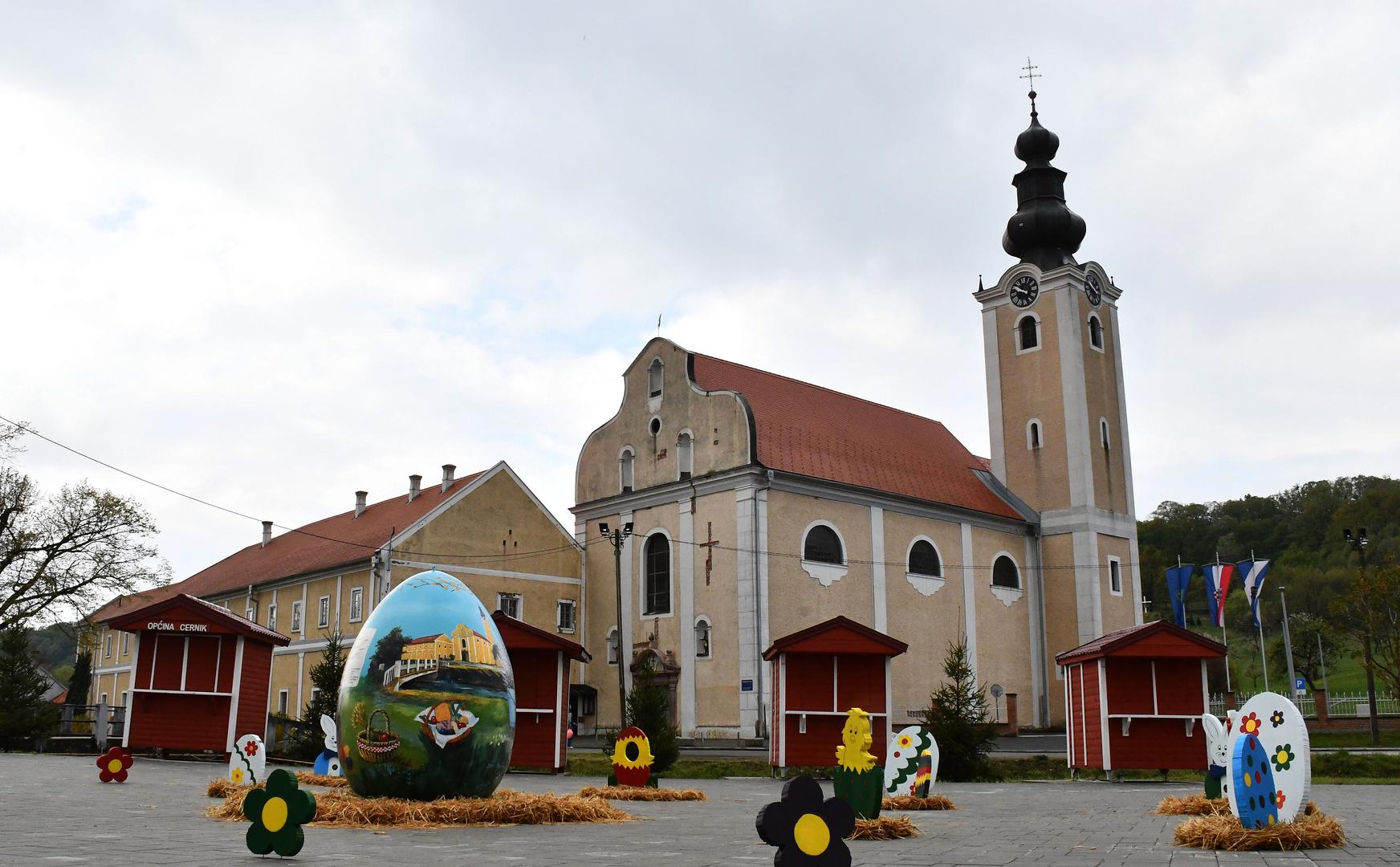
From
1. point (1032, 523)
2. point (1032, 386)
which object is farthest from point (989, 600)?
point (1032, 386)

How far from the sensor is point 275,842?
302 inches

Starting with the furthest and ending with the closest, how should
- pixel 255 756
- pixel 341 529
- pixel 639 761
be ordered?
pixel 341 529 → pixel 639 761 → pixel 255 756

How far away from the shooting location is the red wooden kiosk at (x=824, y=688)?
22.8 meters

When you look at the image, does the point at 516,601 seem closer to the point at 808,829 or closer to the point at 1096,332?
the point at 1096,332

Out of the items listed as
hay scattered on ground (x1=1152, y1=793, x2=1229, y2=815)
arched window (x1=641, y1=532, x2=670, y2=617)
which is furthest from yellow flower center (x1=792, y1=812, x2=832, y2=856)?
arched window (x1=641, y1=532, x2=670, y2=617)

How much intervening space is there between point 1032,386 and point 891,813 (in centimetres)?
3729

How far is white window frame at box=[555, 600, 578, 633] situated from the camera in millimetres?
45344

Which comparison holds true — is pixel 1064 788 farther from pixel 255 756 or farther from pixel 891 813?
pixel 255 756

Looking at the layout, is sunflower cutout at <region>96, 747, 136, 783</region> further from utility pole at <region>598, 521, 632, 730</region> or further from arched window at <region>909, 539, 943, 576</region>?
arched window at <region>909, 539, 943, 576</region>

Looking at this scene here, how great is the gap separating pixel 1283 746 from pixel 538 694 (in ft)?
55.3

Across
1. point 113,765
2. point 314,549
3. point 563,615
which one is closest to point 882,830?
point 113,765

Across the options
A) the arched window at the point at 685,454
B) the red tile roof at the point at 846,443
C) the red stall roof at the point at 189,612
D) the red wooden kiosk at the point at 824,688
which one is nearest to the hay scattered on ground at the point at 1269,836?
the red wooden kiosk at the point at 824,688

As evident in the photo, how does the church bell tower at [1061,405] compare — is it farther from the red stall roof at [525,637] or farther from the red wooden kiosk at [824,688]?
the red stall roof at [525,637]

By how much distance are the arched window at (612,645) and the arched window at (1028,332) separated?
68.7 ft
